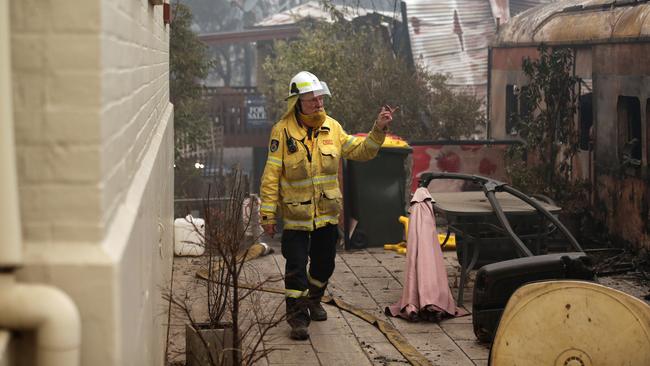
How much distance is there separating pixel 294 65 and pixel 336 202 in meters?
20.0

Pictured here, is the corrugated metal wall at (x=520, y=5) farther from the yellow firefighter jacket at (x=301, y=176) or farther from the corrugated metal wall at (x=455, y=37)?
the yellow firefighter jacket at (x=301, y=176)

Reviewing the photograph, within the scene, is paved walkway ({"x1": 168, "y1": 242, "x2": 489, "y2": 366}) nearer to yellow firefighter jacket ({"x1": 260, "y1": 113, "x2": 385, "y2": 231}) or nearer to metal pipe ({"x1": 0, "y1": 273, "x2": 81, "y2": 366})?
yellow firefighter jacket ({"x1": 260, "y1": 113, "x2": 385, "y2": 231})

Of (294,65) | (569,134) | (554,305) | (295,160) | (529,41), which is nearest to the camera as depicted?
(554,305)

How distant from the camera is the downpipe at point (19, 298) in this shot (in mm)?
2822

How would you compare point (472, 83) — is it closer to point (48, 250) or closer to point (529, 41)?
point (529, 41)

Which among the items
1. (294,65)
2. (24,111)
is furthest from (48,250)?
(294,65)

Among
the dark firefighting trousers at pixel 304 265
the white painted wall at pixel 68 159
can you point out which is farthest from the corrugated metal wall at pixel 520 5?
the white painted wall at pixel 68 159

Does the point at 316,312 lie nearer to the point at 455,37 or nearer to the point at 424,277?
the point at 424,277

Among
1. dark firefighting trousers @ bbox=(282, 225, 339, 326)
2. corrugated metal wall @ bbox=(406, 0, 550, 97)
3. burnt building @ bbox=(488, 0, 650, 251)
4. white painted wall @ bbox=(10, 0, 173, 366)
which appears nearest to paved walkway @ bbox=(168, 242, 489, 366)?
dark firefighting trousers @ bbox=(282, 225, 339, 326)

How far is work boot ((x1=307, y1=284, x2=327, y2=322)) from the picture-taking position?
27.9 feet

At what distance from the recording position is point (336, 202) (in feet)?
26.7

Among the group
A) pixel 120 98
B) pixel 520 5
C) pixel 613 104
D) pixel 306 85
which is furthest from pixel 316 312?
pixel 520 5

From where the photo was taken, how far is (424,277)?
8773mm

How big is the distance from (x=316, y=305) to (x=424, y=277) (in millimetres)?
872
